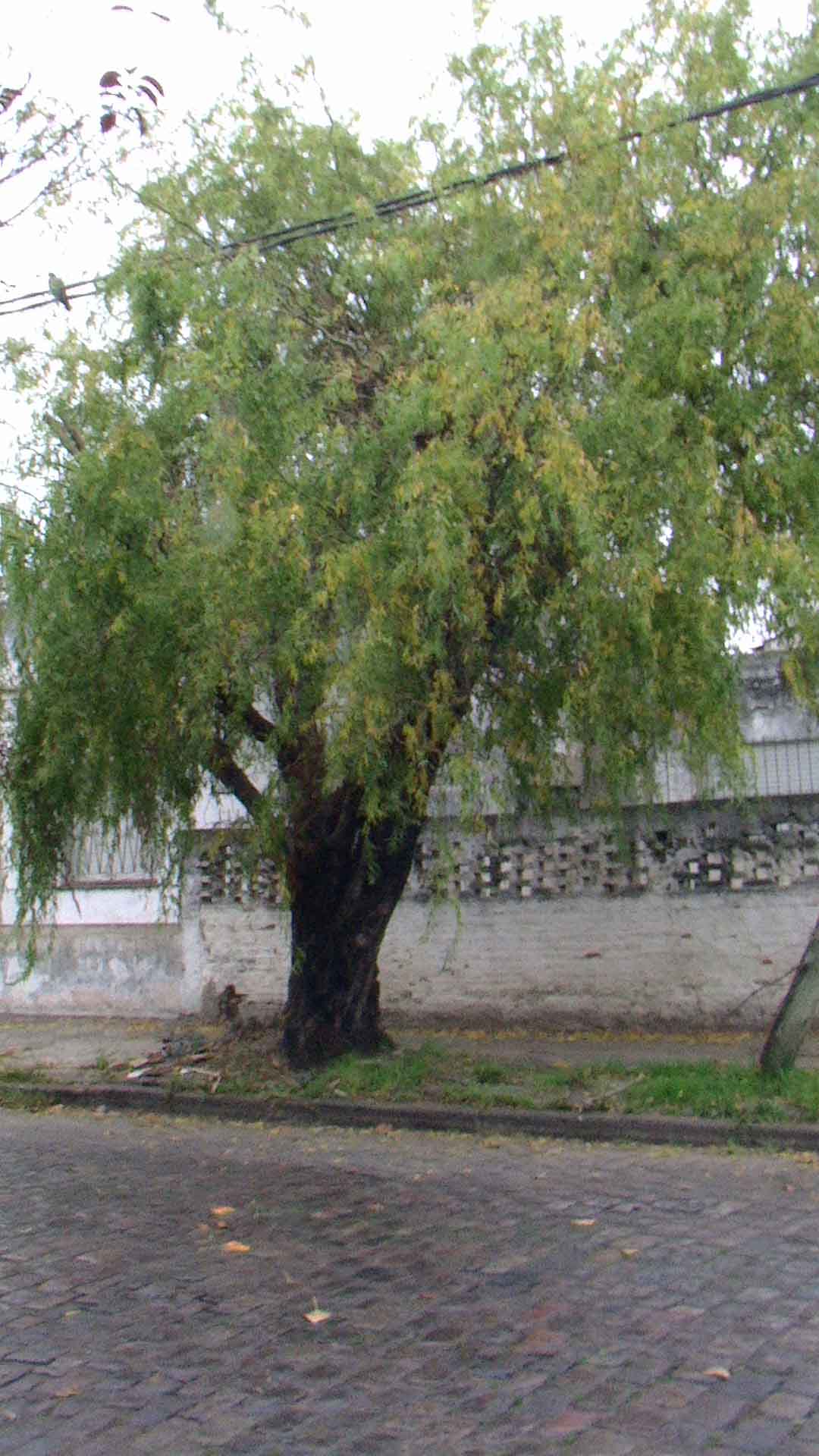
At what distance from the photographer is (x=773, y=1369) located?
477 centimetres

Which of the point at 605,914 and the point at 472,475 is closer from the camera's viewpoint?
the point at 472,475

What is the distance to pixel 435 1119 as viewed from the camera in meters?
9.56

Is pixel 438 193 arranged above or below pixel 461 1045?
above

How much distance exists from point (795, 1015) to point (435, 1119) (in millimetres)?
2435

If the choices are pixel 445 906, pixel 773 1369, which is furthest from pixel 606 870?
pixel 773 1369

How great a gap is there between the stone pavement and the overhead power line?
6084mm

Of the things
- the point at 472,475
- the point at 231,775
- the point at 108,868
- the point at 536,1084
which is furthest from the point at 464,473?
the point at 108,868

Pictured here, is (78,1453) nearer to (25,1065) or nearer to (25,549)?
(25,549)

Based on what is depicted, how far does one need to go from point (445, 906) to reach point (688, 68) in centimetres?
702

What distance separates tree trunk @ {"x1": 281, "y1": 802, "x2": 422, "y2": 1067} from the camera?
10.5 metres

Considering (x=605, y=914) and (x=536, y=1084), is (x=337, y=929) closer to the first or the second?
Result: (x=536, y=1084)

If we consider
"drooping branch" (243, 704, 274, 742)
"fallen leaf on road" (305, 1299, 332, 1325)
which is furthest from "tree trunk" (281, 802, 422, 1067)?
"fallen leaf on road" (305, 1299, 332, 1325)

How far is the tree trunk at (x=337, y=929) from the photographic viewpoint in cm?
1052

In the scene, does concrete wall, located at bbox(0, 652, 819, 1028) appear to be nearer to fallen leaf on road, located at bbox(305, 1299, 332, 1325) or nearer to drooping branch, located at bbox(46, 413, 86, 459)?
drooping branch, located at bbox(46, 413, 86, 459)
